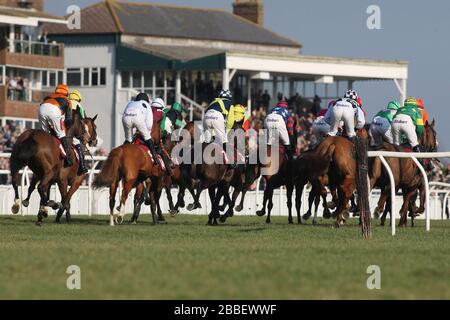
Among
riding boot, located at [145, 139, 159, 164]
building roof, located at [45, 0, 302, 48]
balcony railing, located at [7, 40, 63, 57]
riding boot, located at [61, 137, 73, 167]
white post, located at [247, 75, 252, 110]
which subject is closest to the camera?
riding boot, located at [61, 137, 73, 167]

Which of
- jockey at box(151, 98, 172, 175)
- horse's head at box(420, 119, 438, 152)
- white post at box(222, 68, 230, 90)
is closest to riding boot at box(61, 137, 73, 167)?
jockey at box(151, 98, 172, 175)

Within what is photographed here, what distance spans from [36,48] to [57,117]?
3197cm

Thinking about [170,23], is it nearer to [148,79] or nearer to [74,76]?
[74,76]

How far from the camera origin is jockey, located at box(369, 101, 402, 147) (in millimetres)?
24908

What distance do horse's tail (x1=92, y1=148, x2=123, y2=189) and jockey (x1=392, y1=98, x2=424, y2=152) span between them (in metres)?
4.78

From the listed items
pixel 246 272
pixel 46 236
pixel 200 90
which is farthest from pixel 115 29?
pixel 246 272

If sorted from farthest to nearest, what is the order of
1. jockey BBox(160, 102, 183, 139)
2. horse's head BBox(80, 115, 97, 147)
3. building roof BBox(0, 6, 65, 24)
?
building roof BBox(0, 6, 65, 24), jockey BBox(160, 102, 183, 139), horse's head BBox(80, 115, 97, 147)

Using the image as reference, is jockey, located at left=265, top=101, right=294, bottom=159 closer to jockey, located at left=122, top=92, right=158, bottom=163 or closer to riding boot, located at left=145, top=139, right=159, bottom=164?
jockey, located at left=122, top=92, right=158, bottom=163

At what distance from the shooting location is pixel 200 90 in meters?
57.3

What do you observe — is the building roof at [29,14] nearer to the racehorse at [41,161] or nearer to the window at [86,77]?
the window at [86,77]

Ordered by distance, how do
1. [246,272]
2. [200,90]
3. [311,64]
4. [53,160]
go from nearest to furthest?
[246,272] < [53,160] < [200,90] < [311,64]

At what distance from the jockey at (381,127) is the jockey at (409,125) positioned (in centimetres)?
60
